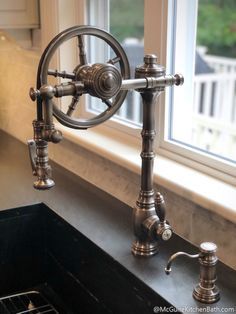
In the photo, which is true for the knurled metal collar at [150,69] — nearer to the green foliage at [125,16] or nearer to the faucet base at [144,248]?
the faucet base at [144,248]

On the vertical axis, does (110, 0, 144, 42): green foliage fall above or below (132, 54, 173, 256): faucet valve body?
above

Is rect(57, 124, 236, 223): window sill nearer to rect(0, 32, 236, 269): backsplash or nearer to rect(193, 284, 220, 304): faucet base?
rect(0, 32, 236, 269): backsplash

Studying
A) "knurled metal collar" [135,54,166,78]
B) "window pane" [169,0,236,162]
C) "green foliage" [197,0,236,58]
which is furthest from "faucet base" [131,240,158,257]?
"green foliage" [197,0,236,58]

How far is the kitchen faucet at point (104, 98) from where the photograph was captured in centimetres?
92

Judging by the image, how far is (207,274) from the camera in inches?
37.3

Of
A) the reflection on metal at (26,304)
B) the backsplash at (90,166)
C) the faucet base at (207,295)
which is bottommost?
the reflection on metal at (26,304)

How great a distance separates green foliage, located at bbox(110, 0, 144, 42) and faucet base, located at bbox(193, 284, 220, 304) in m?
0.90

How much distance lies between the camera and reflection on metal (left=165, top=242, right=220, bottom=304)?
938 mm

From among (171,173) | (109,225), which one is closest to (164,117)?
(171,173)

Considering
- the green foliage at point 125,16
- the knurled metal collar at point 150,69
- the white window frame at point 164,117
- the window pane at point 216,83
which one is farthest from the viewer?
the window pane at point 216,83

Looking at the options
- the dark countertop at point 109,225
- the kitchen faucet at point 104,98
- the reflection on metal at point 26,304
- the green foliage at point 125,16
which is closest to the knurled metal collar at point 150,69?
the kitchen faucet at point 104,98

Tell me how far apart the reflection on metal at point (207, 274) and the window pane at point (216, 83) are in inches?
53.0

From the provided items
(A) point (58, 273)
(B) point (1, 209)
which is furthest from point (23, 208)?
(A) point (58, 273)

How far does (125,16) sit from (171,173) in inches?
27.8
